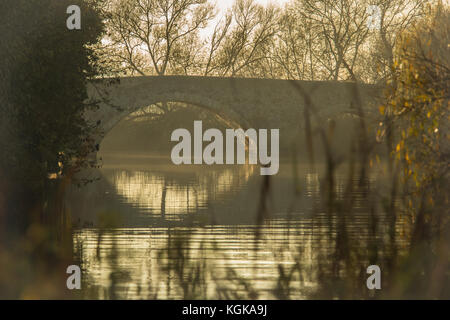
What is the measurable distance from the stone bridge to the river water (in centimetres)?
1239

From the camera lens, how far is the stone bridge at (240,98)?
2977 centimetres

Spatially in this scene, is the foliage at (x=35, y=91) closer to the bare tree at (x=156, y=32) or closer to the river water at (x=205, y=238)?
the river water at (x=205, y=238)

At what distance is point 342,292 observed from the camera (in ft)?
21.2

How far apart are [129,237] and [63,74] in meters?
3.76

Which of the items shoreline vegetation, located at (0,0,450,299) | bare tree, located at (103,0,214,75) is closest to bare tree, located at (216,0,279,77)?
bare tree, located at (103,0,214,75)

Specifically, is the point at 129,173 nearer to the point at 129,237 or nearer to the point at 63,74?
the point at 63,74

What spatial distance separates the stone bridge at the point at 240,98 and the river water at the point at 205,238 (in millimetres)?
12388

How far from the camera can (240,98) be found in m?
31.5

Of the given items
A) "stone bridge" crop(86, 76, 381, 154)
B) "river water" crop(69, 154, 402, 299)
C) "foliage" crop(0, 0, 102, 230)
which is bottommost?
"river water" crop(69, 154, 402, 299)

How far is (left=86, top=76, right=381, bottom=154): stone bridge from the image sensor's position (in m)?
29.8

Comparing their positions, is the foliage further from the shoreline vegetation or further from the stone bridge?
the stone bridge

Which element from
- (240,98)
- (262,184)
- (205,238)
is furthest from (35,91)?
(240,98)
